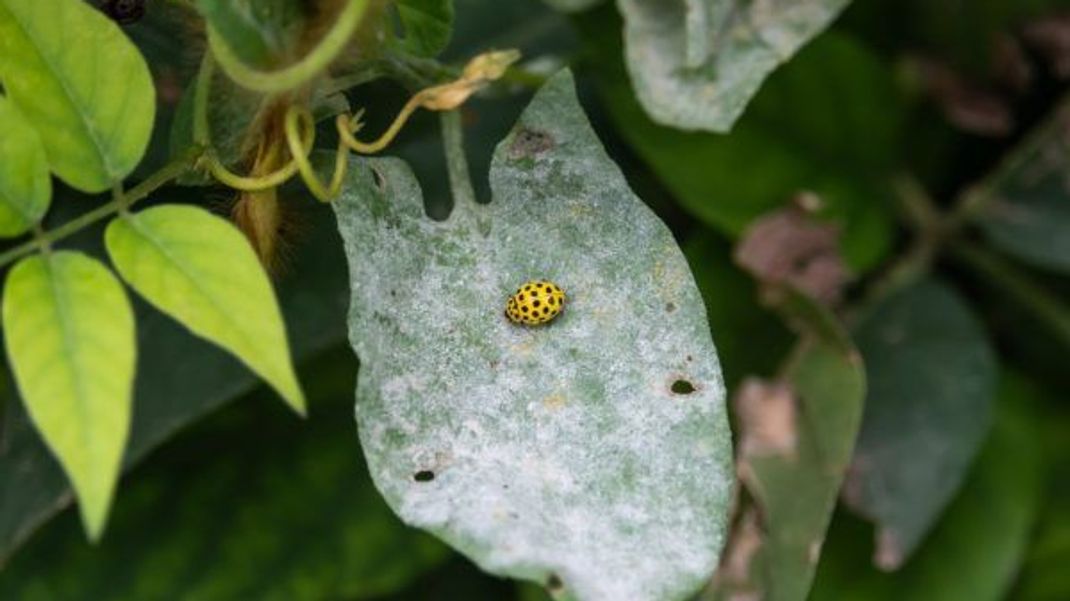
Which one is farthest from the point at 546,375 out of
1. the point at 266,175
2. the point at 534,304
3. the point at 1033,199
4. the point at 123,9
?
the point at 1033,199

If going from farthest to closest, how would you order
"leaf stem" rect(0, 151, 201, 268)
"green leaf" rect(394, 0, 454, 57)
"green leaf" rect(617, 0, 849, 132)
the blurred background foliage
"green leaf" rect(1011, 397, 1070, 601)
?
"green leaf" rect(1011, 397, 1070, 601) → the blurred background foliage → "green leaf" rect(617, 0, 849, 132) → "green leaf" rect(394, 0, 454, 57) → "leaf stem" rect(0, 151, 201, 268)

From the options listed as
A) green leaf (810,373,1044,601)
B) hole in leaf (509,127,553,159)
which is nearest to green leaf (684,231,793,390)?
green leaf (810,373,1044,601)

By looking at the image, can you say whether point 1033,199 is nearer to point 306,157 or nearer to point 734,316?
point 734,316

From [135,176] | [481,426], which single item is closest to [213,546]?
[135,176]

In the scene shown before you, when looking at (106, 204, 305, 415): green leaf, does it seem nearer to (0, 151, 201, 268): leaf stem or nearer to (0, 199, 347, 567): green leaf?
(0, 151, 201, 268): leaf stem

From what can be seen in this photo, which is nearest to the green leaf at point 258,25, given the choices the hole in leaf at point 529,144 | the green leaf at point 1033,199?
the hole in leaf at point 529,144

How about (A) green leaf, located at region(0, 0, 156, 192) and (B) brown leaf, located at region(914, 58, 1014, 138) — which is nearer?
(A) green leaf, located at region(0, 0, 156, 192)
